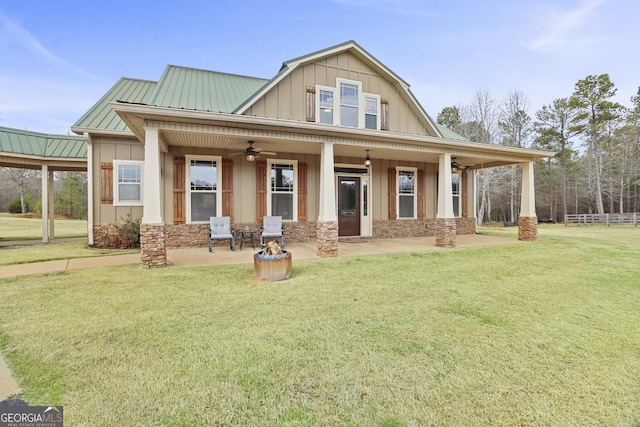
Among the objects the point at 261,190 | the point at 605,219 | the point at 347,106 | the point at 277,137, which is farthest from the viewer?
the point at 605,219

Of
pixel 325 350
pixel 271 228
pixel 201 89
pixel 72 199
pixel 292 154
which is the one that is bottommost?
pixel 325 350

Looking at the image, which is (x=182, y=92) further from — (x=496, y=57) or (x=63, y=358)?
(x=496, y=57)

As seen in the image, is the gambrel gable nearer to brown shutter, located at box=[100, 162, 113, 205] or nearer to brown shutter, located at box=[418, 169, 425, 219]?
brown shutter, located at box=[418, 169, 425, 219]

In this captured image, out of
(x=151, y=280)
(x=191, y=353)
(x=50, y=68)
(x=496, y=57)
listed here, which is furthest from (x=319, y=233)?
(x=50, y=68)

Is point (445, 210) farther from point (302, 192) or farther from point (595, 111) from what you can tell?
point (595, 111)

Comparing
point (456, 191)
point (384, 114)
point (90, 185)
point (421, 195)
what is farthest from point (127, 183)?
point (456, 191)

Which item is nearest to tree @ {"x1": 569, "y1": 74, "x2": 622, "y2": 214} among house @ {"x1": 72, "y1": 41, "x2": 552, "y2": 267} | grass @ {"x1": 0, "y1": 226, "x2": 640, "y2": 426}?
house @ {"x1": 72, "y1": 41, "x2": 552, "y2": 267}

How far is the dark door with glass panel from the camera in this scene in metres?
9.73

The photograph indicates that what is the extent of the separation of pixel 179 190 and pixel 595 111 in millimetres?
32664

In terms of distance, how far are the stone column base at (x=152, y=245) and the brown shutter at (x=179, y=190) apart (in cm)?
255

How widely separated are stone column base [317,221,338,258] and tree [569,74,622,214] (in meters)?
28.4

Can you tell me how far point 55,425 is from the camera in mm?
1674

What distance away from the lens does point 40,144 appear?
9.44 metres

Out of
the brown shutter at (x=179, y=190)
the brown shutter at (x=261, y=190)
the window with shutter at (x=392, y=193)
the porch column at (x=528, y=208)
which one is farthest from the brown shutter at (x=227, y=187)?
the porch column at (x=528, y=208)
